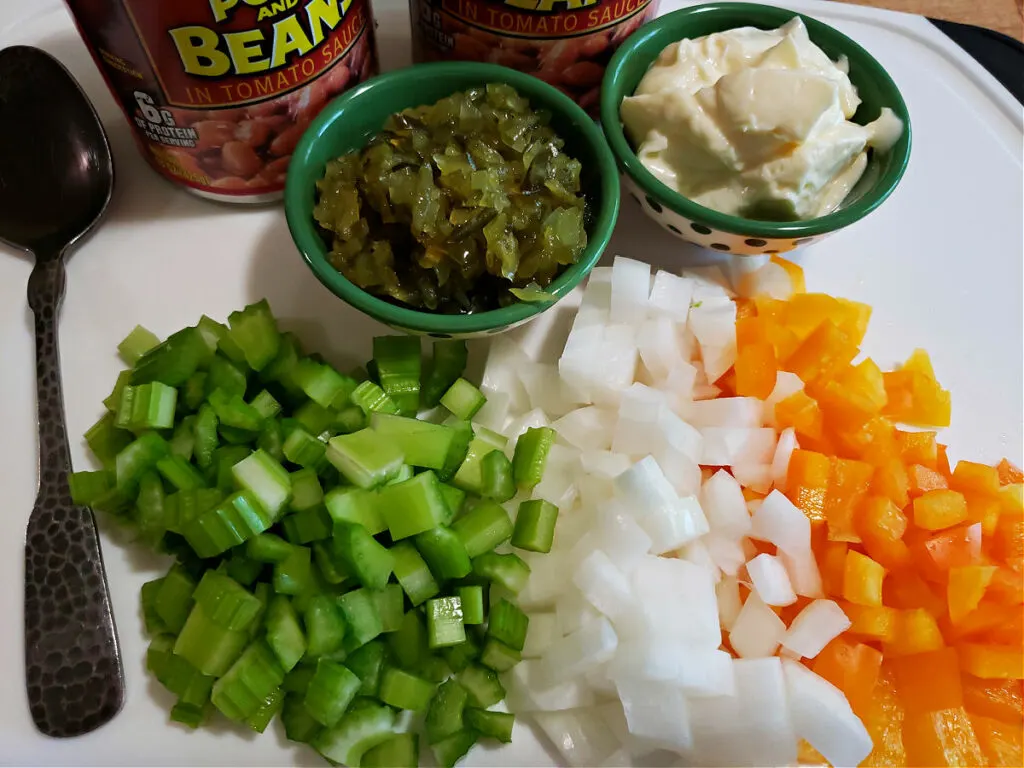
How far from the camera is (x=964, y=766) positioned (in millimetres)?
874

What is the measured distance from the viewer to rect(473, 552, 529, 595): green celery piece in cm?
93

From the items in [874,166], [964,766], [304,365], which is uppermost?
[874,166]

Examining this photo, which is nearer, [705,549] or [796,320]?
[705,549]

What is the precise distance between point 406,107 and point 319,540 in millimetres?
612

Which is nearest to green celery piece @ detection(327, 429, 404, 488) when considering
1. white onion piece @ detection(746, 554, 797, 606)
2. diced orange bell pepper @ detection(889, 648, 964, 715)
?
white onion piece @ detection(746, 554, 797, 606)

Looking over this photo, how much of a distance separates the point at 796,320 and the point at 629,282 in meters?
0.24

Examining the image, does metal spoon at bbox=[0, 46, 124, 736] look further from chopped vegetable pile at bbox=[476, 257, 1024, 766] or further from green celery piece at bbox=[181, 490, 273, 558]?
chopped vegetable pile at bbox=[476, 257, 1024, 766]

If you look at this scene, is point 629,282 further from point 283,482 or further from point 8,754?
point 8,754

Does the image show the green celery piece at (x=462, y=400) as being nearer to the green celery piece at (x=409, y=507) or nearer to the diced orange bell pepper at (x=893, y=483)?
the green celery piece at (x=409, y=507)

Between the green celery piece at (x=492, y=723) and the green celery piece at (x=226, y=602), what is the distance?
276 mm

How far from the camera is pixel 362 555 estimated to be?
86cm

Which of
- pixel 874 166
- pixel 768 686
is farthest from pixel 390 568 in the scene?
pixel 874 166

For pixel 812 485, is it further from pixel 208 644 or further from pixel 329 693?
pixel 208 644

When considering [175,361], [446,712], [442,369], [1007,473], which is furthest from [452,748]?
[1007,473]
